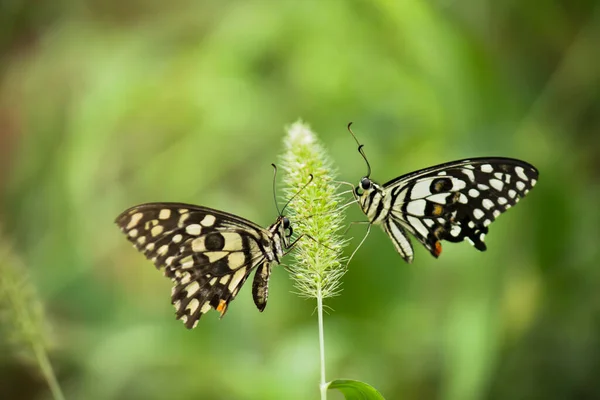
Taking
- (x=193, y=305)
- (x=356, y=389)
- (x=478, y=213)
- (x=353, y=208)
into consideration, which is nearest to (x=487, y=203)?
(x=478, y=213)

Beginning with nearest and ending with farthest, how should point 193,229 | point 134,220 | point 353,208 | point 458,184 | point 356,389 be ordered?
1. point 356,389
2. point 134,220
3. point 193,229
4. point 458,184
5. point 353,208

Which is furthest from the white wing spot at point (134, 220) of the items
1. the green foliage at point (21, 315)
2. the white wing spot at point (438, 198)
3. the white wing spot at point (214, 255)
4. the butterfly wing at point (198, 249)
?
the white wing spot at point (438, 198)

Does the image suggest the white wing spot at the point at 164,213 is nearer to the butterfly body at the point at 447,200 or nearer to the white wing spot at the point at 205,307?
the white wing spot at the point at 205,307

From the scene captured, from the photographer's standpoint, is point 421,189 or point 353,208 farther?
point 353,208

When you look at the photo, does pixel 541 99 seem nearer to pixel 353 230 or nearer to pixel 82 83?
pixel 353 230

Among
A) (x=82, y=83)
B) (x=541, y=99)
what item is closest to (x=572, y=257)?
(x=541, y=99)

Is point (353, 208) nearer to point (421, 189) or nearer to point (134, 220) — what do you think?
point (421, 189)
